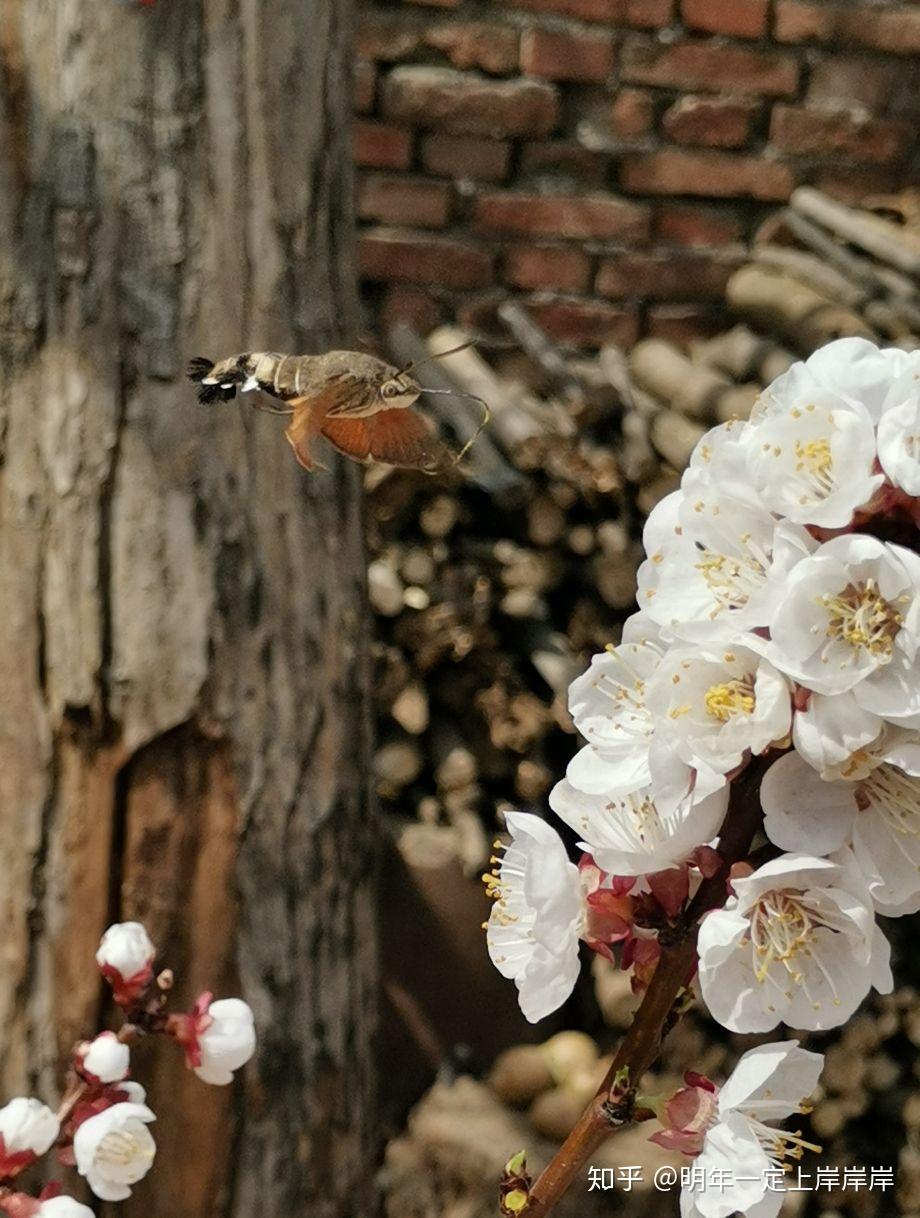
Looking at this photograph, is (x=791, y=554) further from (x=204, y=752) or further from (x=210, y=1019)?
(x=204, y=752)

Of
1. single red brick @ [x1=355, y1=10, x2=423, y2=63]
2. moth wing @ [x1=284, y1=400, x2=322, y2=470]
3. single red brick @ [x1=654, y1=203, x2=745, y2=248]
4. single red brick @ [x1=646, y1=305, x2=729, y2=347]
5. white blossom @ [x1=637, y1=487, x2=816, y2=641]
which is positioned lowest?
single red brick @ [x1=646, y1=305, x2=729, y2=347]

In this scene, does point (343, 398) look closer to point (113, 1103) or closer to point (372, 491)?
point (113, 1103)

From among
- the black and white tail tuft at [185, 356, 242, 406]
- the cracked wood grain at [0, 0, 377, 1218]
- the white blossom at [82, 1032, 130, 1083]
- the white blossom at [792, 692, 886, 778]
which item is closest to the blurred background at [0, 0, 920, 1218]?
the cracked wood grain at [0, 0, 377, 1218]

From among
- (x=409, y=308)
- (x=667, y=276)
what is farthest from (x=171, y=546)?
(x=667, y=276)

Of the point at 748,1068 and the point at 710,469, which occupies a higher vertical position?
the point at 710,469

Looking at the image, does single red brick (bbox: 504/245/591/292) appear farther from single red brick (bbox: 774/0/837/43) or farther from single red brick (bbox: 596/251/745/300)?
single red brick (bbox: 774/0/837/43)

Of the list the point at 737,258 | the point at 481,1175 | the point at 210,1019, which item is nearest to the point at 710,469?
the point at 210,1019

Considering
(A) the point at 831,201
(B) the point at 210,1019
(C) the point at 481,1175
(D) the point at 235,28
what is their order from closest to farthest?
(B) the point at 210,1019
(D) the point at 235,28
(C) the point at 481,1175
(A) the point at 831,201
